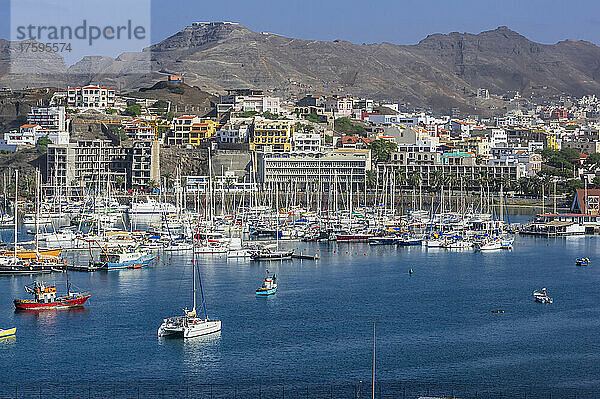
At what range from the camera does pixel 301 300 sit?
2288 centimetres

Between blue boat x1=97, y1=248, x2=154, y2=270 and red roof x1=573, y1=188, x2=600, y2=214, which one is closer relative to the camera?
blue boat x1=97, y1=248, x2=154, y2=270

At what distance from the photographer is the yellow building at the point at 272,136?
5081 cm

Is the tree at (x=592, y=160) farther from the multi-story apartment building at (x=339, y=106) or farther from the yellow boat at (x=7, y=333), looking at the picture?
the yellow boat at (x=7, y=333)

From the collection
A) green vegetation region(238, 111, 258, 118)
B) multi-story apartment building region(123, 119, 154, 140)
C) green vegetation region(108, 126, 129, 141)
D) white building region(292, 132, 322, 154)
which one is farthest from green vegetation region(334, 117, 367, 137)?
green vegetation region(108, 126, 129, 141)

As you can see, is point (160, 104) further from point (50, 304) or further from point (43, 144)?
point (50, 304)

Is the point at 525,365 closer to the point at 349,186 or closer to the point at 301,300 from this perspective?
the point at 301,300

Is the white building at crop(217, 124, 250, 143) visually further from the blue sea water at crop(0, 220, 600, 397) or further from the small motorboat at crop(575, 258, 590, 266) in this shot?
the small motorboat at crop(575, 258, 590, 266)

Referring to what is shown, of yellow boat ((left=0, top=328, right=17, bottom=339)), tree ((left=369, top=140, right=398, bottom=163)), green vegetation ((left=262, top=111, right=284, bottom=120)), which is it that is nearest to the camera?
yellow boat ((left=0, top=328, right=17, bottom=339))

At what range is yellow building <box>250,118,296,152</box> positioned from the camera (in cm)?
5081

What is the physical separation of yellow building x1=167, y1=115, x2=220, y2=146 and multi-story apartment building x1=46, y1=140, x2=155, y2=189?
3.24 metres

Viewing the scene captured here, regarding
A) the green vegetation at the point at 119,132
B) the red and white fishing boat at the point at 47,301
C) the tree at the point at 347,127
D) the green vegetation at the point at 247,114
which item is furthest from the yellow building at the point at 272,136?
the red and white fishing boat at the point at 47,301

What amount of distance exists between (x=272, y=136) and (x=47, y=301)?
30.6m

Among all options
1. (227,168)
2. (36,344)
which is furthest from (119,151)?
(36,344)

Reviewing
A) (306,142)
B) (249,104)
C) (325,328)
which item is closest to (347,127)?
(249,104)
